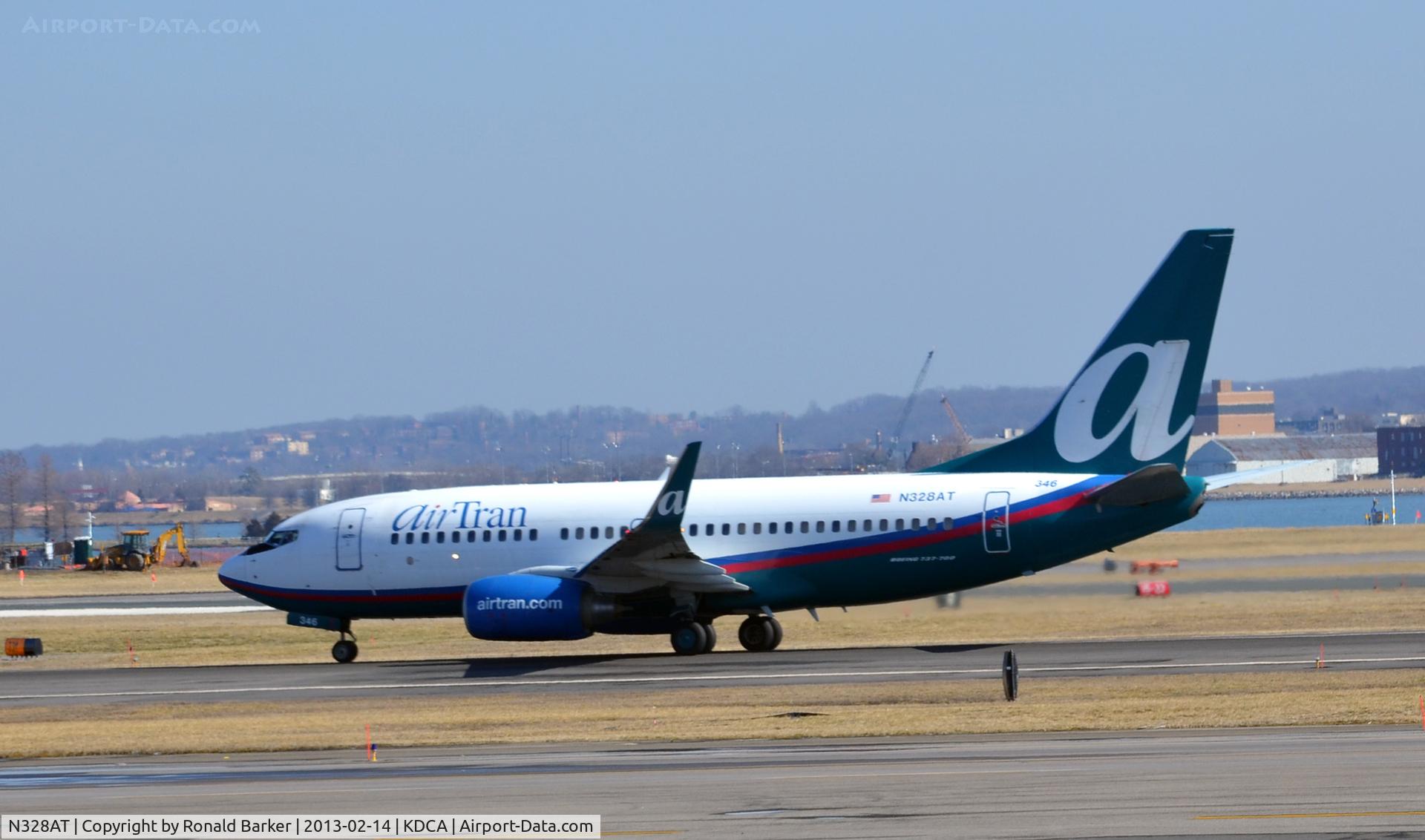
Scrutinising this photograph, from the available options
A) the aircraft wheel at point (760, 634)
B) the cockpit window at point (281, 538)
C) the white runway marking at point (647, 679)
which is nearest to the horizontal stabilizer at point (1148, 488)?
the white runway marking at point (647, 679)

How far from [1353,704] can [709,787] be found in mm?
9637

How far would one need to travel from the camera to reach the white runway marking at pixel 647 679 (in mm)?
27641

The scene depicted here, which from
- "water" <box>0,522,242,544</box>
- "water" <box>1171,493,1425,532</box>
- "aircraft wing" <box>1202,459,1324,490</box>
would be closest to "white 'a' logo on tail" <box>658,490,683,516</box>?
"aircraft wing" <box>1202,459,1324,490</box>

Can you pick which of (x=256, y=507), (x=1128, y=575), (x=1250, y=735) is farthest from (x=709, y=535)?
(x=256, y=507)

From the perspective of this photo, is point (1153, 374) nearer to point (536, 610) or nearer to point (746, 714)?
point (746, 714)

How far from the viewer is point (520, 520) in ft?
115

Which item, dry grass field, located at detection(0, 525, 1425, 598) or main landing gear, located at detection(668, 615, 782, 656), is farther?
dry grass field, located at detection(0, 525, 1425, 598)

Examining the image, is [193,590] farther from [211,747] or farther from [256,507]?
[256,507]

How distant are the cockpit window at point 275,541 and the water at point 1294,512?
202 ft

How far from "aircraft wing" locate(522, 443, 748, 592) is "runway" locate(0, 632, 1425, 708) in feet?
4.76

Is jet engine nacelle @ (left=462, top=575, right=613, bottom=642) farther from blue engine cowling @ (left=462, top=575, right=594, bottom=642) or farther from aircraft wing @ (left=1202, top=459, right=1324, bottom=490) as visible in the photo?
aircraft wing @ (left=1202, top=459, right=1324, bottom=490)

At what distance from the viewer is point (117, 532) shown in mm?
178000

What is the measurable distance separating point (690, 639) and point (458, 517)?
229 inches

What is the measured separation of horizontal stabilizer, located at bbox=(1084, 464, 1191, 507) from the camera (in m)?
29.9
